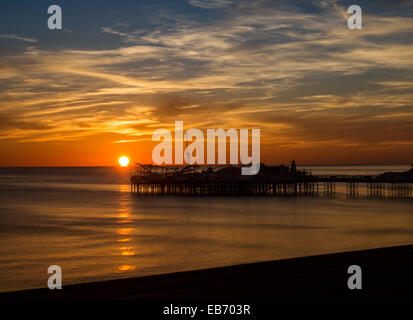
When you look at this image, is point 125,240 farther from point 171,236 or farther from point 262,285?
point 262,285

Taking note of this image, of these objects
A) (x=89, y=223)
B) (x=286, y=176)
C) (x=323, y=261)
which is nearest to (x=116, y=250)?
(x=89, y=223)

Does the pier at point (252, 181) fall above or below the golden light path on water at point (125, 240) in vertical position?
above

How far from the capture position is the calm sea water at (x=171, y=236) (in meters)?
20.7

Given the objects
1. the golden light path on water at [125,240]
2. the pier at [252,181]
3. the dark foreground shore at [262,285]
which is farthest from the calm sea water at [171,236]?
the pier at [252,181]

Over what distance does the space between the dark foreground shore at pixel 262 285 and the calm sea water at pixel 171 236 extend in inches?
387

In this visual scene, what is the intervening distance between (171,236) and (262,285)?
22.8 m

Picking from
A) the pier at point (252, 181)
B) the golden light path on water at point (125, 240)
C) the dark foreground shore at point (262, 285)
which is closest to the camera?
the dark foreground shore at point (262, 285)

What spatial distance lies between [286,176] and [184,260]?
54.6 metres

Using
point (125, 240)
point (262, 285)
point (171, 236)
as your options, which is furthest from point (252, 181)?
point (262, 285)

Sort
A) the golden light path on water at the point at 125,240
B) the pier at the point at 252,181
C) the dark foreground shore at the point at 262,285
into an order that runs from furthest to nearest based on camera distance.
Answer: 1. the pier at the point at 252,181
2. the golden light path on water at the point at 125,240
3. the dark foreground shore at the point at 262,285

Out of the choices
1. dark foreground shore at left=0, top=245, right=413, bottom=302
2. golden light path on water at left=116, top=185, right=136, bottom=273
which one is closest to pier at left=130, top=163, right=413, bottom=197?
golden light path on water at left=116, top=185, right=136, bottom=273

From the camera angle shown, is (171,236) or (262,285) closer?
(262,285)

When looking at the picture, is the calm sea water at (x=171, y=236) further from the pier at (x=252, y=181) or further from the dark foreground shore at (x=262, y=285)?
the pier at (x=252, y=181)

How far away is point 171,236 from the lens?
1192 inches
